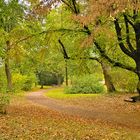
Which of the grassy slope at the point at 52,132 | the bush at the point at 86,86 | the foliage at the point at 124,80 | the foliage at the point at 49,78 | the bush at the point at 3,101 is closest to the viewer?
the grassy slope at the point at 52,132

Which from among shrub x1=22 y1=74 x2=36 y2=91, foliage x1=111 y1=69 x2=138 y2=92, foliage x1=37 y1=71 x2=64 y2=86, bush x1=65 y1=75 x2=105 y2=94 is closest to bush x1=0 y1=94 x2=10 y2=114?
foliage x1=111 y1=69 x2=138 y2=92

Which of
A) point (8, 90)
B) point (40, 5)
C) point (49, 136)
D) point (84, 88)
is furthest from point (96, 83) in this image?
point (49, 136)

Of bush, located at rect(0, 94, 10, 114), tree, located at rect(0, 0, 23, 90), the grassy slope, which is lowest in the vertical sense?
the grassy slope

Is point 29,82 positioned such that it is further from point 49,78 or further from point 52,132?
point 52,132

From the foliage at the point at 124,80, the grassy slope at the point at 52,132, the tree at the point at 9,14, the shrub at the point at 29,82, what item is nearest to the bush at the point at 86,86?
the foliage at the point at 124,80

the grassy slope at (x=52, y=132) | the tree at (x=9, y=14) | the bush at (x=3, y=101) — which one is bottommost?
the grassy slope at (x=52, y=132)

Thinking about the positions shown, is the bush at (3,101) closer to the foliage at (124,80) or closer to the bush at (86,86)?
the foliage at (124,80)

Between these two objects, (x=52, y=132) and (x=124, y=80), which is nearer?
(x=52, y=132)

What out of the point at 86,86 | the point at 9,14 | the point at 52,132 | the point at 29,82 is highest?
the point at 9,14

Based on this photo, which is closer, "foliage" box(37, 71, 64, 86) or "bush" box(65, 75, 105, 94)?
"bush" box(65, 75, 105, 94)

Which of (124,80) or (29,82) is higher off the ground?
(124,80)

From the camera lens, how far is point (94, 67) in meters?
45.0

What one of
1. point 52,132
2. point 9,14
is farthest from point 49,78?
point 52,132

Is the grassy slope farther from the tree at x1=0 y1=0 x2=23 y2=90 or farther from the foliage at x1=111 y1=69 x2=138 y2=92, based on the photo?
the foliage at x1=111 y1=69 x2=138 y2=92
